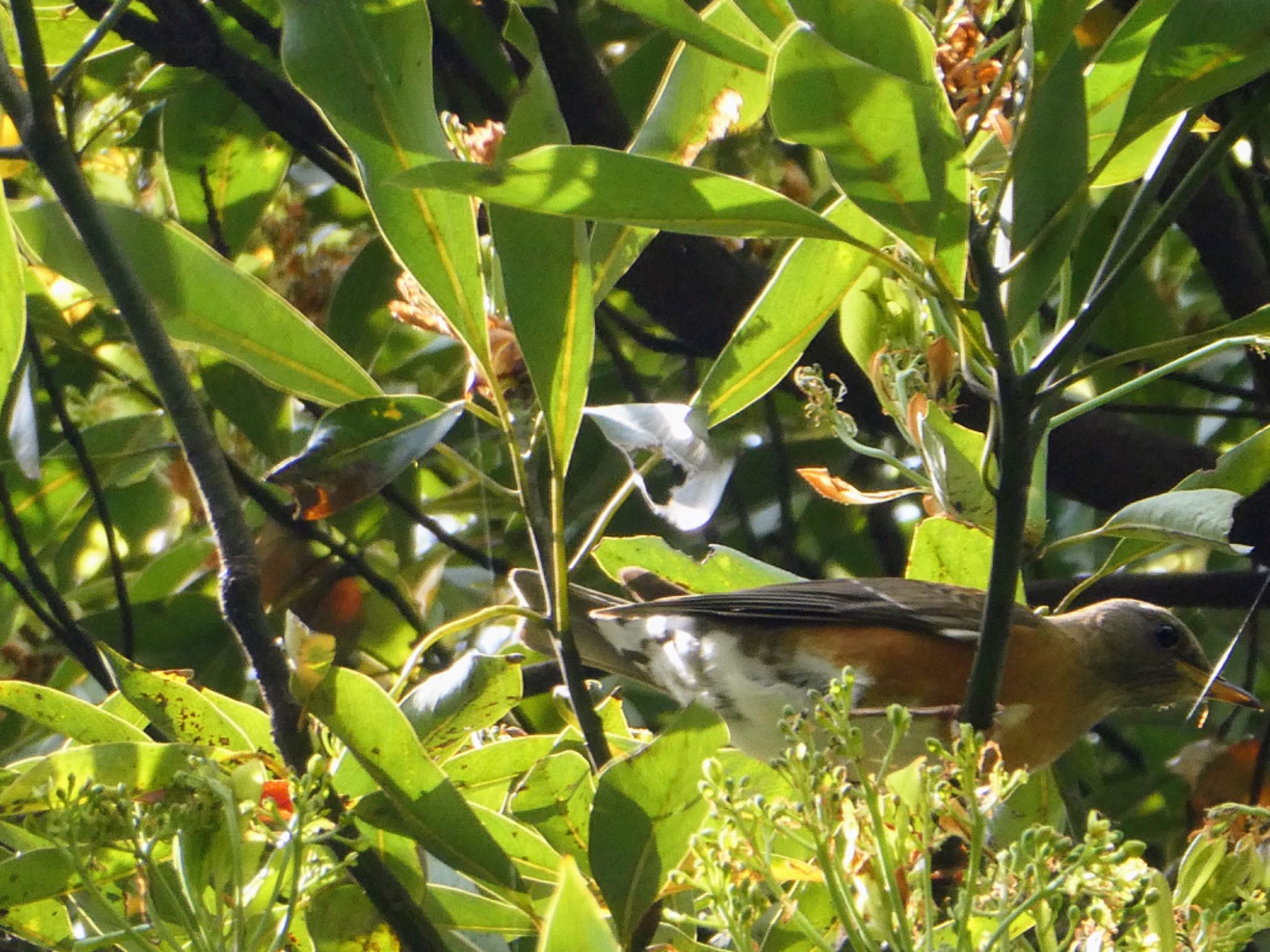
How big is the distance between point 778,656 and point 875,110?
1.94m

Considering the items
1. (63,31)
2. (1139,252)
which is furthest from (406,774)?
(63,31)

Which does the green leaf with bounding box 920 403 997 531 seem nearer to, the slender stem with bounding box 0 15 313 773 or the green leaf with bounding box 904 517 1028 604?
the green leaf with bounding box 904 517 1028 604

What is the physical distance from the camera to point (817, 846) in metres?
1.17

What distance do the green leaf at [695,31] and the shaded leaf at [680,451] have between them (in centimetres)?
38

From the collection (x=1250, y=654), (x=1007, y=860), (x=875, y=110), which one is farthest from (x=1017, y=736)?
(x=875, y=110)

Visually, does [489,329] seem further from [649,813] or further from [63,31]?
[63,31]

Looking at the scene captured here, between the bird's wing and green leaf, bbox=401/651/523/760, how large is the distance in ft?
3.52

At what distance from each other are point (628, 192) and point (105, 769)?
839 mm

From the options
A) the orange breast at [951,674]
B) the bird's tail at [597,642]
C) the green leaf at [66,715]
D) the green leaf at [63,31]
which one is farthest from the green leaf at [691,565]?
the green leaf at [63,31]

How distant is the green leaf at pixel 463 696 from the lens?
157 cm

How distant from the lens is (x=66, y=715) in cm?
163

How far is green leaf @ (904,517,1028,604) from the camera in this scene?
2.17m

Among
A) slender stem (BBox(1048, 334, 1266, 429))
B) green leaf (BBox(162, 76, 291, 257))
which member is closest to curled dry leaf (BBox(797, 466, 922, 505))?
slender stem (BBox(1048, 334, 1266, 429))

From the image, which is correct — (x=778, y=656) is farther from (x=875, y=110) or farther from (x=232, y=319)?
(x=875, y=110)
